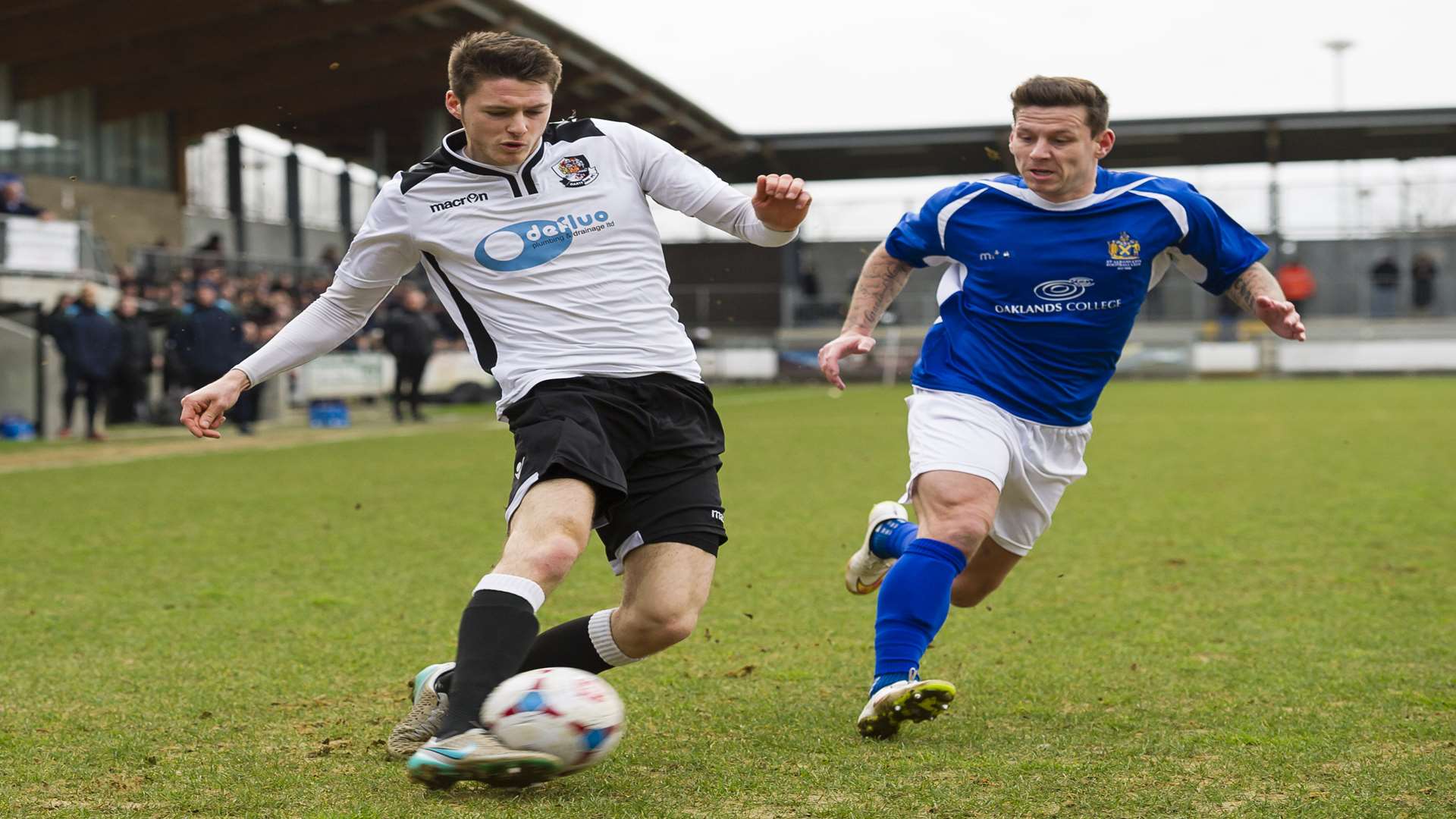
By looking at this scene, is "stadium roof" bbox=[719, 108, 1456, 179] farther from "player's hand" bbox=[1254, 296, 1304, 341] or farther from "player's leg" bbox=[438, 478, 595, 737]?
"player's leg" bbox=[438, 478, 595, 737]

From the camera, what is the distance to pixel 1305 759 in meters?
3.95

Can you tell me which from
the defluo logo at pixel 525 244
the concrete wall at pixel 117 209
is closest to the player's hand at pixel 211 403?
the defluo logo at pixel 525 244

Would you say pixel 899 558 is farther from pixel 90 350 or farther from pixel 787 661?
pixel 90 350

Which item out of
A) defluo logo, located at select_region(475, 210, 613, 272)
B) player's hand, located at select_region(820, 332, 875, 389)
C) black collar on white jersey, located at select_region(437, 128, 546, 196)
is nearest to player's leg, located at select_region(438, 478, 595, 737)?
defluo logo, located at select_region(475, 210, 613, 272)

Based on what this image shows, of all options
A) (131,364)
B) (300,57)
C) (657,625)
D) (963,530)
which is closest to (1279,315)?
(963,530)

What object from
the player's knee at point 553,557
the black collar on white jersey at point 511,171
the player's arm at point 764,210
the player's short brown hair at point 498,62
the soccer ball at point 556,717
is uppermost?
the player's short brown hair at point 498,62

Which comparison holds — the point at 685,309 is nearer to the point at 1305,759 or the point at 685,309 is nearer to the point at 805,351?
the point at 805,351

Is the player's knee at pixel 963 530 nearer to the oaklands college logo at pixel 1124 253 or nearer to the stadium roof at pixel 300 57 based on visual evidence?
the oaklands college logo at pixel 1124 253

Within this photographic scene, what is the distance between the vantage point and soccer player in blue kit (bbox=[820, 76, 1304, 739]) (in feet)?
15.1

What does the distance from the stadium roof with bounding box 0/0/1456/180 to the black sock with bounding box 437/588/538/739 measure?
17595mm

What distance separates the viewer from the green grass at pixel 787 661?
370 cm

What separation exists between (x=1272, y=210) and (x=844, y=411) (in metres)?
19.1

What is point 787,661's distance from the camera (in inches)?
219

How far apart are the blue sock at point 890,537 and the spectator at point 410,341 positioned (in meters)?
16.9
